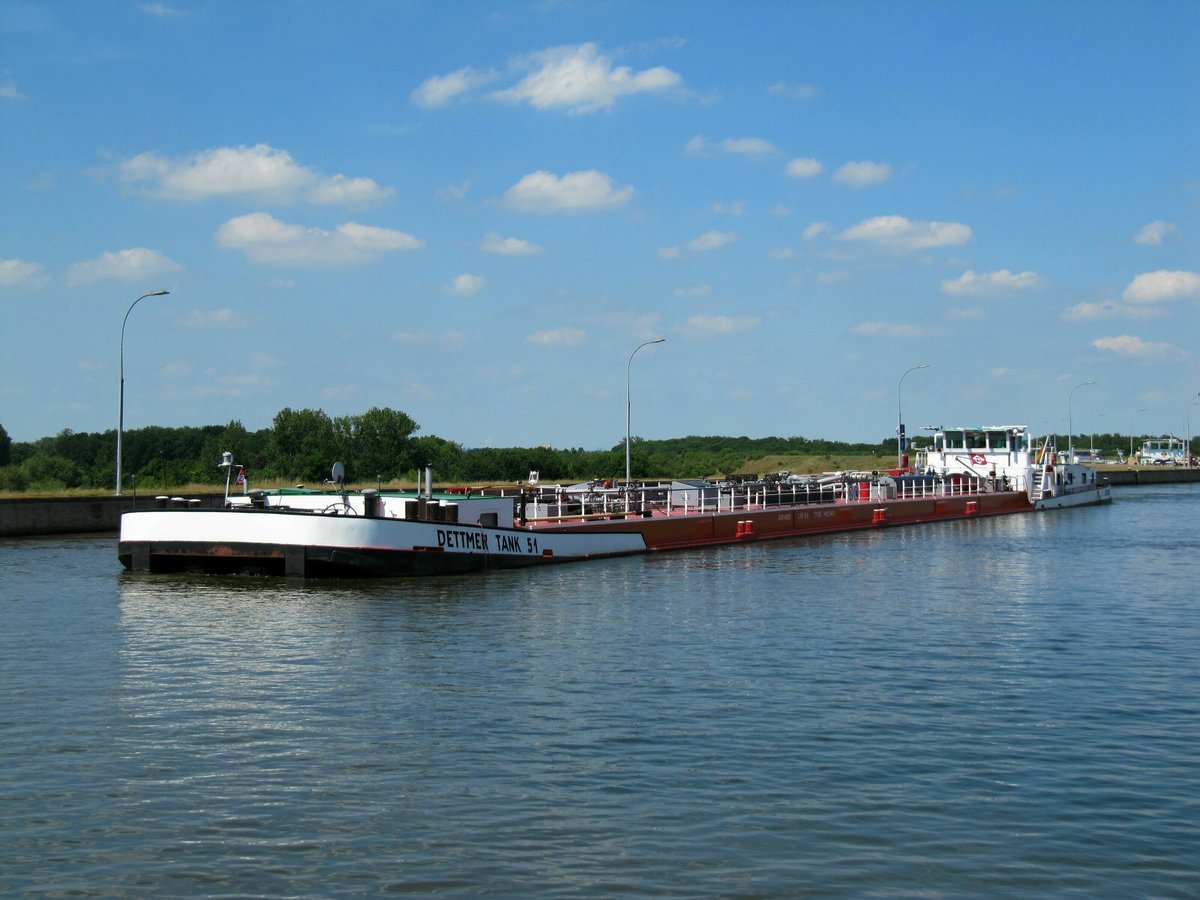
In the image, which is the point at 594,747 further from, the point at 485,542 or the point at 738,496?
the point at 738,496

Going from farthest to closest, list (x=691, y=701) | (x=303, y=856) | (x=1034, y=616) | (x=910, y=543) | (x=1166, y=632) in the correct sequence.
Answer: (x=910, y=543), (x=1034, y=616), (x=1166, y=632), (x=691, y=701), (x=303, y=856)

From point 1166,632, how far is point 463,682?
14.1 m

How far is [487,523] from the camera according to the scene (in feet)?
115

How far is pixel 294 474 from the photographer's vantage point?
94.9m

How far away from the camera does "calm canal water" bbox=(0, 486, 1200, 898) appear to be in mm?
9750

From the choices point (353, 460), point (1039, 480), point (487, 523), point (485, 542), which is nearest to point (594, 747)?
point (485, 542)

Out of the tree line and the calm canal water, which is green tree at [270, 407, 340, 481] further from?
the calm canal water

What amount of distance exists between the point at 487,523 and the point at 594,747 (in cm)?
2192

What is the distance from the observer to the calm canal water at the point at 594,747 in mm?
9750

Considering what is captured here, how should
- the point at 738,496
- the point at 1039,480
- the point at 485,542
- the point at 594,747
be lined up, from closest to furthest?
the point at 594,747
the point at 485,542
the point at 738,496
the point at 1039,480

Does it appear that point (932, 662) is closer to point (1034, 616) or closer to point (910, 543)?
point (1034, 616)

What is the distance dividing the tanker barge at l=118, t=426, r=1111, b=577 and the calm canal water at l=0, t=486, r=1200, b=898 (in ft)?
9.55

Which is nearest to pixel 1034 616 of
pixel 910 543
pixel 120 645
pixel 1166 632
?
pixel 1166 632

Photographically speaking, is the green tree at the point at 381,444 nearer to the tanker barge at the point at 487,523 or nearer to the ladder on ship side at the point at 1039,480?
the tanker barge at the point at 487,523
